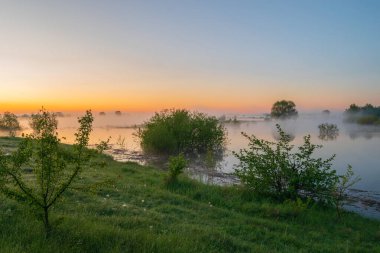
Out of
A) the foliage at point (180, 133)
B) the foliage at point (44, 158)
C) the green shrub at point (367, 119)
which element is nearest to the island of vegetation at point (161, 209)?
the foliage at point (44, 158)

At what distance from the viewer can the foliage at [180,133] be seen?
29.4m

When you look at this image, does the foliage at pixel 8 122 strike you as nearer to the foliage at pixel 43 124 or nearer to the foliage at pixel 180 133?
the foliage at pixel 180 133

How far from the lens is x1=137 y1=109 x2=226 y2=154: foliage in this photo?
29422 mm

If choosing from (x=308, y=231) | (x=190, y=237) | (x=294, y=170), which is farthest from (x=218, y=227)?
(x=294, y=170)

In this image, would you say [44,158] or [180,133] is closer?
[44,158]

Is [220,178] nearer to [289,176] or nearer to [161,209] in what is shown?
[289,176]

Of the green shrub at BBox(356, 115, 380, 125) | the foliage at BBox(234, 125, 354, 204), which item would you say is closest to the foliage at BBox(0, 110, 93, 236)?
the foliage at BBox(234, 125, 354, 204)

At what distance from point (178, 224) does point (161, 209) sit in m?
1.80

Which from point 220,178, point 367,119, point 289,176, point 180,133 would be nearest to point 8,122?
point 180,133

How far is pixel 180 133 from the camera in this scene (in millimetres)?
30188

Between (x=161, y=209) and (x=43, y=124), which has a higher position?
(x=43, y=124)

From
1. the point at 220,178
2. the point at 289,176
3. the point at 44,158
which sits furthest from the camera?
the point at 220,178

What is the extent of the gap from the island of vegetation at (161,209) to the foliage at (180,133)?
A: 11759 mm

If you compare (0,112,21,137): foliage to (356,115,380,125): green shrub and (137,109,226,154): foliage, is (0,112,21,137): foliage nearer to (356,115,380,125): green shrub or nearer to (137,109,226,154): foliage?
(137,109,226,154): foliage
